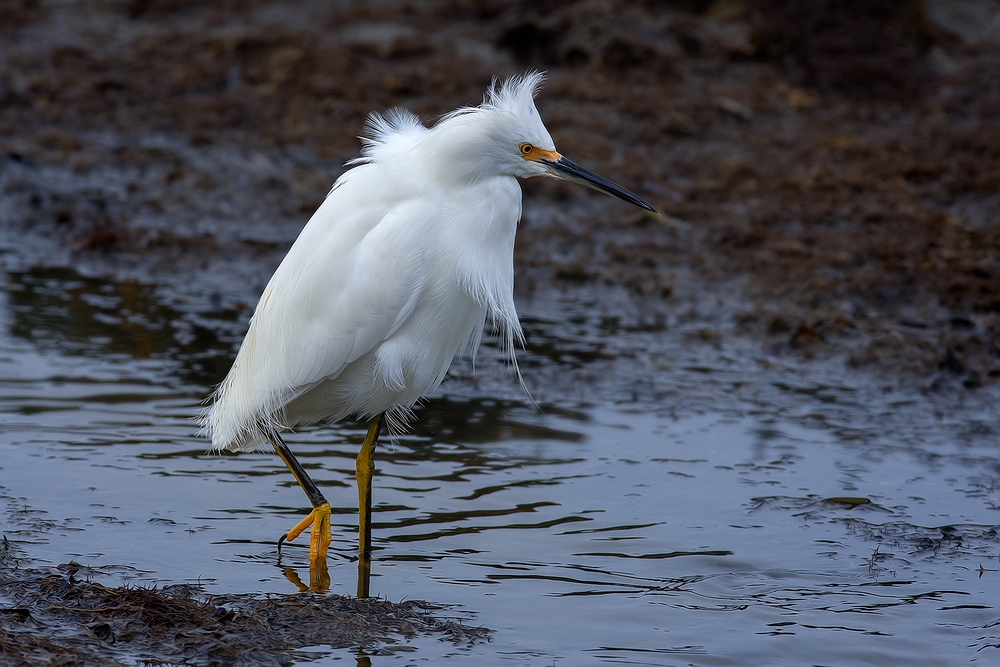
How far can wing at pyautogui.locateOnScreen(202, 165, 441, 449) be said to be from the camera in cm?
397

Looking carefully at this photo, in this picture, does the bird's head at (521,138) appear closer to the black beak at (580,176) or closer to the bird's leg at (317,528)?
the black beak at (580,176)

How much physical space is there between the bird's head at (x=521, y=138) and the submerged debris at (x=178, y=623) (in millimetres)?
1622

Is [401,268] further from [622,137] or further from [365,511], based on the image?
[622,137]

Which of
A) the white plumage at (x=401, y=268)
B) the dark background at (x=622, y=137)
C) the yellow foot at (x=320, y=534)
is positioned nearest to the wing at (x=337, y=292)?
the white plumage at (x=401, y=268)

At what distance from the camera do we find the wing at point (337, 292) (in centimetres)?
397

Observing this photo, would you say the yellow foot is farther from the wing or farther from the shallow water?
the wing

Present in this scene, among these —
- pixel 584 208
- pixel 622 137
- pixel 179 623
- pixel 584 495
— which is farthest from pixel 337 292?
pixel 622 137

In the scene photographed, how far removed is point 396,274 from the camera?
396 cm

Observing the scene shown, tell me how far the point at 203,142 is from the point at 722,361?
5770mm

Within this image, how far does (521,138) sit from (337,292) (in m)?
0.88

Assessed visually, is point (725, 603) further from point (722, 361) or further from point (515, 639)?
point (722, 361)

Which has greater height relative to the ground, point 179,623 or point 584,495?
point 584,495

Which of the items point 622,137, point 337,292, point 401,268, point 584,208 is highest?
point 622,137

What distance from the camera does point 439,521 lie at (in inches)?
181
